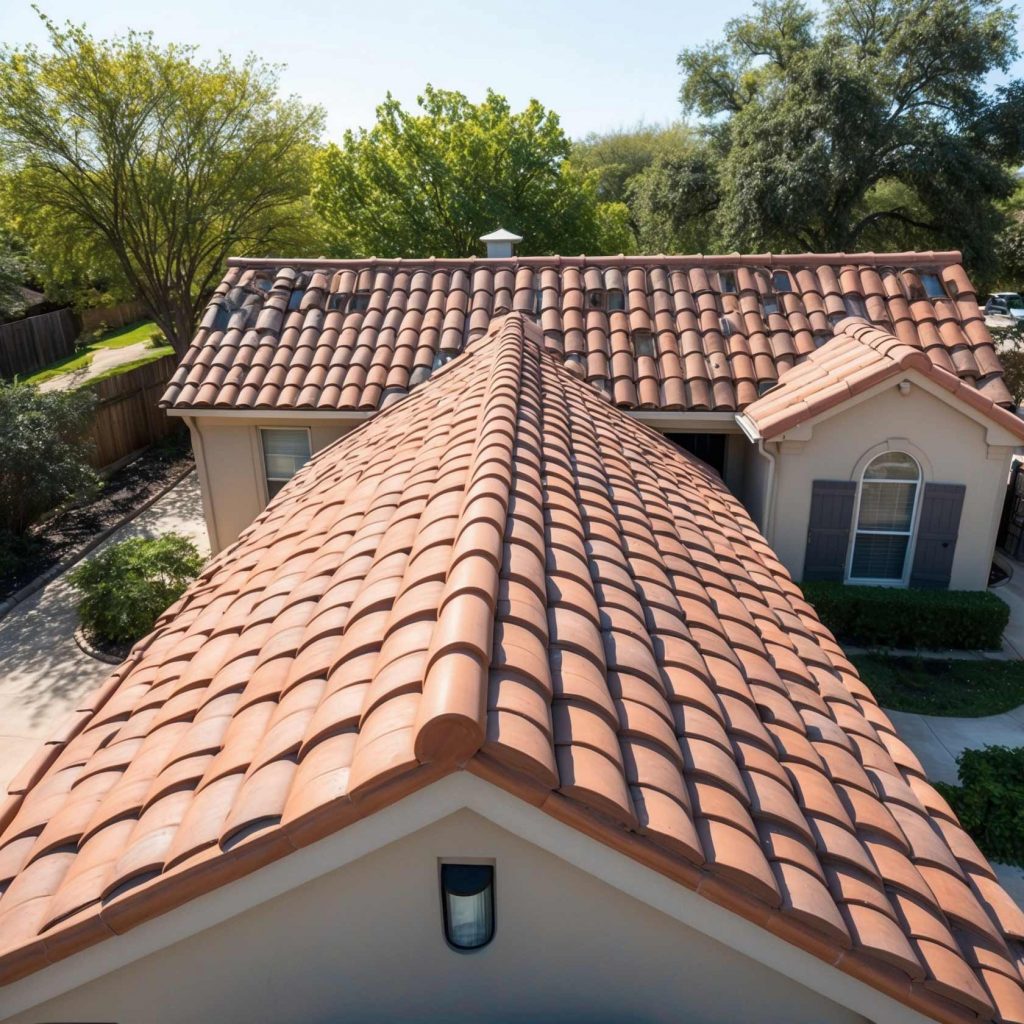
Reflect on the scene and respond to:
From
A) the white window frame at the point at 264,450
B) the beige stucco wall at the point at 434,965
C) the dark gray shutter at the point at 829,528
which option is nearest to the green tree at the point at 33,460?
the white window frame at the point at 264,450

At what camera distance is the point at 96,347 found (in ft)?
128

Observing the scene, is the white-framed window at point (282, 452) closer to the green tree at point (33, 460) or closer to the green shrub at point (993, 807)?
the green tree at point (33, 460)

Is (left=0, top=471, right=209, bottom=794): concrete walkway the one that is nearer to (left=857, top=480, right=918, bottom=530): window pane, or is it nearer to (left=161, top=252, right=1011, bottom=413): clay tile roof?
(left=161, top=252, right=1011, bottom=413): clay tile roof

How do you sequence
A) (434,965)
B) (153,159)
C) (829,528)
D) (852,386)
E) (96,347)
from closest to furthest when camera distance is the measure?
(434,965), (852,386), (829,528), (153,159), (96,347)

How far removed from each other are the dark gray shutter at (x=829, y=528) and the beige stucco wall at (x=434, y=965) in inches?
344

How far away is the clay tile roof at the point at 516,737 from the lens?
2.86 meters

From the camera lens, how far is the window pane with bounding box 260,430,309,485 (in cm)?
1239

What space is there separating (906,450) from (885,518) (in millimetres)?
1126

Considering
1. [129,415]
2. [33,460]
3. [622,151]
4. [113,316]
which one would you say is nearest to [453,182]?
Answer: [129,415]

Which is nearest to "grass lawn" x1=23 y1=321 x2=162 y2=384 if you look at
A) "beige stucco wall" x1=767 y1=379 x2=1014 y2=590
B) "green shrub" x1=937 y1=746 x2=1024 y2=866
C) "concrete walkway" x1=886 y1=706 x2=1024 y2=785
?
"beige stucco wall" x1=767 y1=379 x2=1014 y2=590

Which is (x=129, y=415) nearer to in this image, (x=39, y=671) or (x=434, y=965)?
(x=39, y=671)

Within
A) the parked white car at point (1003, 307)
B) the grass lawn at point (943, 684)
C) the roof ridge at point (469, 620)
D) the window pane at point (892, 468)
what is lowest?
the grass lawn at point (943, 684)

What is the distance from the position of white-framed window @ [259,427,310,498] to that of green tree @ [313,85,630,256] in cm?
1330

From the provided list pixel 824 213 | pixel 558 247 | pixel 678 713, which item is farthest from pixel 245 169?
pixel 678 713
